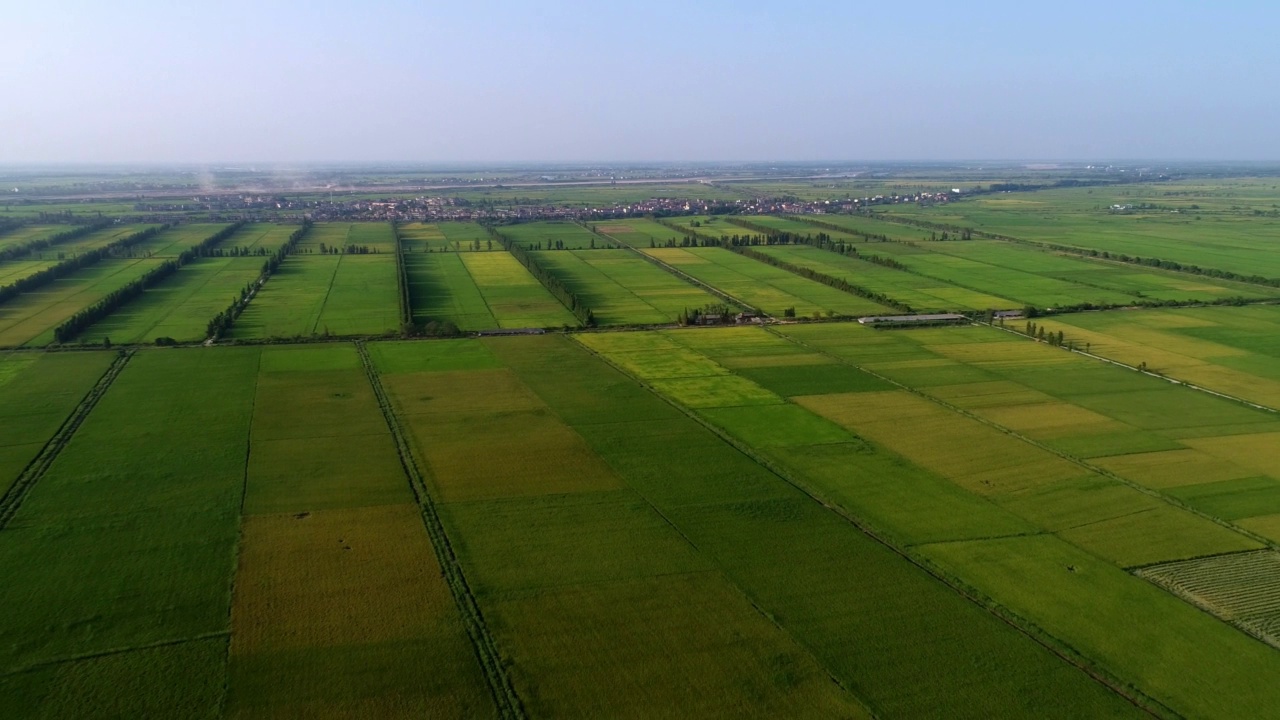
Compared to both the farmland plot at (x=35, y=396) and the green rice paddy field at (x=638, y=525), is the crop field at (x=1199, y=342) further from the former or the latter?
the farmland plot at (x=35, y=396)

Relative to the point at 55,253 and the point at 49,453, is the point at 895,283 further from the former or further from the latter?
the point at 55,253

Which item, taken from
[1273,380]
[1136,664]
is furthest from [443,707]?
[1273,380]

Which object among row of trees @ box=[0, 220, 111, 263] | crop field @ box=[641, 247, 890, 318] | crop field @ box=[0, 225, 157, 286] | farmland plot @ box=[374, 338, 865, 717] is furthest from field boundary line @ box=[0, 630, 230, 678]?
row of trees @ box=[0, 220, 111, 263]

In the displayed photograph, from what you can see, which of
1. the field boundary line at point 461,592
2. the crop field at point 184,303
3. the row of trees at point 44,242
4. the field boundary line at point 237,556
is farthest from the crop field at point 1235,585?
the row of trees at point 44,242

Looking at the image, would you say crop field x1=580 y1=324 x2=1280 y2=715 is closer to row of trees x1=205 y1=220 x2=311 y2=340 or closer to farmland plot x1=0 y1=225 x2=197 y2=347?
row of trees x1=205 y1=220 x2=311 y2=340

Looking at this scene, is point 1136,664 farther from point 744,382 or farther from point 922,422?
point 744,382

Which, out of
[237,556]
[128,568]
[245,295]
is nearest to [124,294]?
[245,295]
